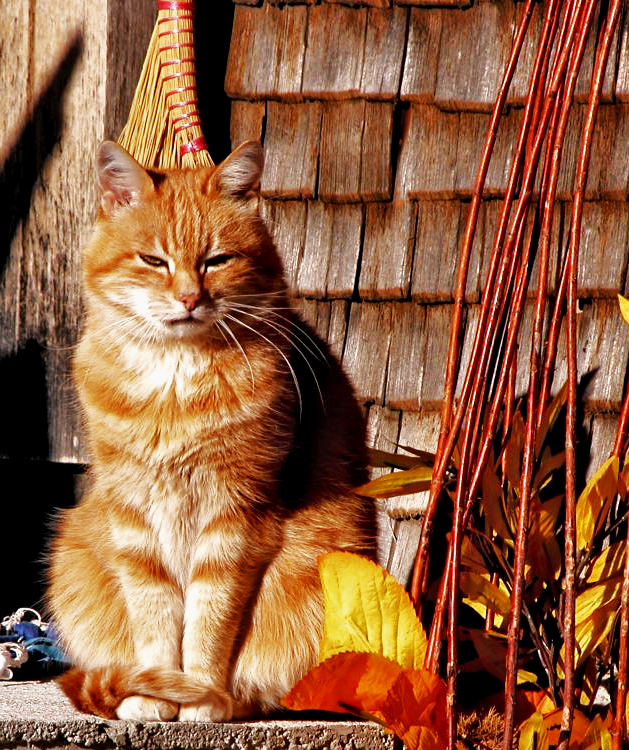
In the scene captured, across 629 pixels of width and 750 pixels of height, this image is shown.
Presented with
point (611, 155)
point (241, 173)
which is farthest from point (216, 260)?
point (611, 155)

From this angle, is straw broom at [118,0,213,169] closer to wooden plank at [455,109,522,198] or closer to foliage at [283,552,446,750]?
wooden plank at [455,109,522,198]

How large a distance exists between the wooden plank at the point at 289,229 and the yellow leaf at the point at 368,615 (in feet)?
3.21

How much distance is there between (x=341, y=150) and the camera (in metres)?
2.40

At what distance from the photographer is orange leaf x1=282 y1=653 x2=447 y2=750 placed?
60.3 inches

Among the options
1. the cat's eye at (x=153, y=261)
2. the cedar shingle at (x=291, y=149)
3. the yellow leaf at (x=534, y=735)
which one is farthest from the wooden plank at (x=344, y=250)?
the yellow leaf at (x=534, y=735)

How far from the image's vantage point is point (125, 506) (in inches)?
71.1

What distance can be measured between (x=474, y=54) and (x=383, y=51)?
22cm

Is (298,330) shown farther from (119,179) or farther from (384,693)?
(384,693)

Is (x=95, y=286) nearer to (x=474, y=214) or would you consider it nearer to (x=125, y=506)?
(x=125, y=506)

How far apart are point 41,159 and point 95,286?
868mm

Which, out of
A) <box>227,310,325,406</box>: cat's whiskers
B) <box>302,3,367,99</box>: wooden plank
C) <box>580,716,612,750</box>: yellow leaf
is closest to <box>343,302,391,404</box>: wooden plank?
<box>227,310,325,406</box>: cat's whiskers

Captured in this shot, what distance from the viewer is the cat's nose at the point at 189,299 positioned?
5.79ft

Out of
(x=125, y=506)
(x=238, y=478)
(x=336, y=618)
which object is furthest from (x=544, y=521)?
(x=125, y=506)

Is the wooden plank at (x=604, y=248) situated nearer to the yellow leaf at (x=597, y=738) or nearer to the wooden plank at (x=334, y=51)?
the wooden plank at (x=334, y=51)
